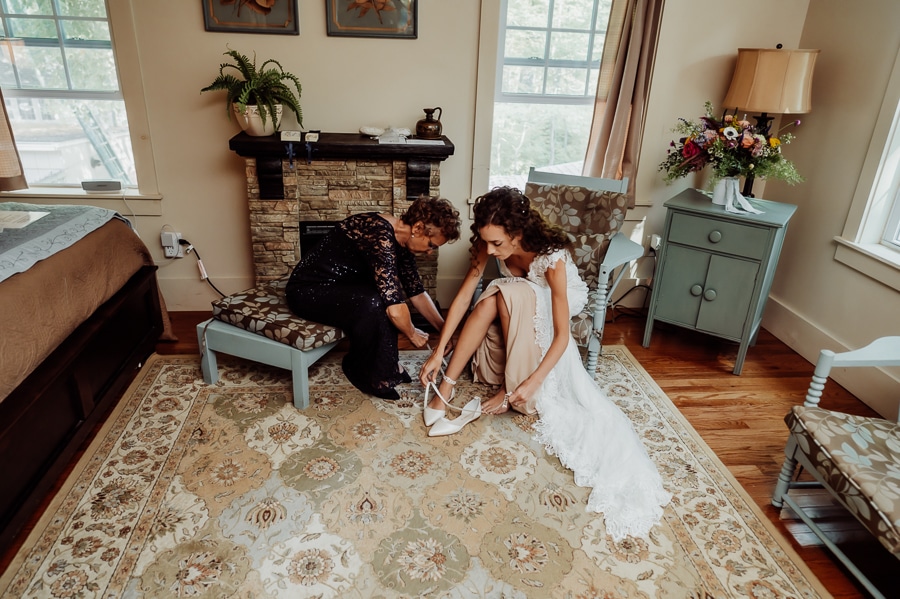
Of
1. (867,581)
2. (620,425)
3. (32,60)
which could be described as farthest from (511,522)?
(32,60)

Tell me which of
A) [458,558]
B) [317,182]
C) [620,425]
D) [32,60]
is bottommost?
[458,558]

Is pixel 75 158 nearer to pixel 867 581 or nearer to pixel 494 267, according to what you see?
pixel 494 267

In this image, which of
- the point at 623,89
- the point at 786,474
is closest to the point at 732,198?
the point at 623,89

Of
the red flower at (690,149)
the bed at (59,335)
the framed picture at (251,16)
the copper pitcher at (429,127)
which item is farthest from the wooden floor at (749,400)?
the framed picture at (251,16)

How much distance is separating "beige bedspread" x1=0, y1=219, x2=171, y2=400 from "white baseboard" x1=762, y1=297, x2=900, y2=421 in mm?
3026

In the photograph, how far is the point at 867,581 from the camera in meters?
1.68

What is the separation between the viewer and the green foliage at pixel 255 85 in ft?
9.50

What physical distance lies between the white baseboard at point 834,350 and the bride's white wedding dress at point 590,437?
3.29 feet

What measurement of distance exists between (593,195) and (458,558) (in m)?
1.87

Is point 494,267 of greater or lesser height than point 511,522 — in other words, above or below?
above

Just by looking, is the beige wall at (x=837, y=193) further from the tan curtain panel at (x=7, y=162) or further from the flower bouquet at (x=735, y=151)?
the tan curtain panel at (x=7, y=162)

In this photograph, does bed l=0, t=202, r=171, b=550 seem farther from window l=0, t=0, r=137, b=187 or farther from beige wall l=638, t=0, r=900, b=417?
beige wall l=638, t=0, r=900, b=417

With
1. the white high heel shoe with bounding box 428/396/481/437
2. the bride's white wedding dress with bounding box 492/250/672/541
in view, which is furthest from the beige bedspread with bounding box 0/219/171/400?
the bride's white wedding dress with bounding box 492/250/672/541

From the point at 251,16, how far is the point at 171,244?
4.32ft
